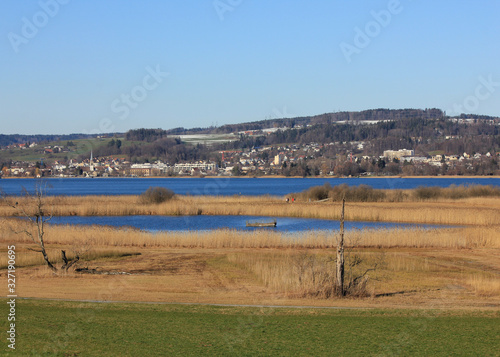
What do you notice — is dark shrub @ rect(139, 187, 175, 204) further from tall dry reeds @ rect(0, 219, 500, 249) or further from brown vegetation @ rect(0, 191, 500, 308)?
tall dry reeds @ rect(0, 219, 500, 249)

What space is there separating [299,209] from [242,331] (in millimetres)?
42322

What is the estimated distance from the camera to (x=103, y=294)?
57.8ft

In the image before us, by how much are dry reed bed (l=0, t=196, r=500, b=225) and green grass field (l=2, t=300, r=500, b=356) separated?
3235cm

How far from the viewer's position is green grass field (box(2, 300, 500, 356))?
10.4m

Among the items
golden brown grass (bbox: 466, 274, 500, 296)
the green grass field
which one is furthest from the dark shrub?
the green grass field

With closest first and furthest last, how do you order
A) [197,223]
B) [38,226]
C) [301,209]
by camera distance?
[38,226], [197,223], [301,209]

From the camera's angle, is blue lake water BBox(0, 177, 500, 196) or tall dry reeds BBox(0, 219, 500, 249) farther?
blue lake water BBox(0, 177, 500, 196)

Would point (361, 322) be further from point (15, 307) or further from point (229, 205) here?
point (229, 205)

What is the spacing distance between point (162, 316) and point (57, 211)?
1774 inches

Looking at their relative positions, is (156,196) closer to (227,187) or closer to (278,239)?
(278,239)

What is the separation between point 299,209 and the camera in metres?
53.8

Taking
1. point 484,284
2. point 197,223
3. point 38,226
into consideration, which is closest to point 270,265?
point 484,284

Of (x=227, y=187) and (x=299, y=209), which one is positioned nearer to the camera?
(x=299, y=209)

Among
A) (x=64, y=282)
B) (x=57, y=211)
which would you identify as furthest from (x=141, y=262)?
(x=57, y=211)
